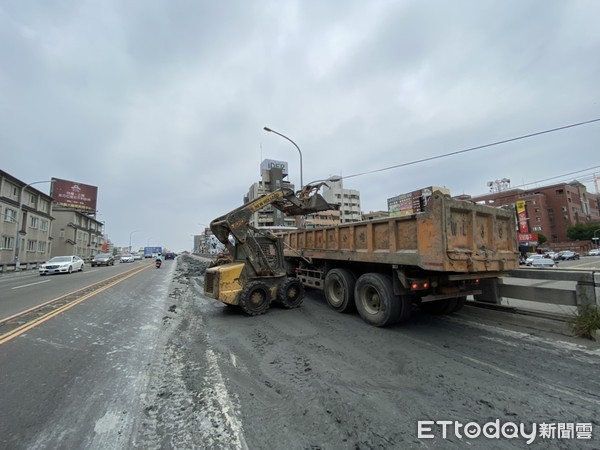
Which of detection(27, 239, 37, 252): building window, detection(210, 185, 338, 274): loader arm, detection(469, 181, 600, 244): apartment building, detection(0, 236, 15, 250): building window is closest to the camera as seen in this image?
detection(210, 185, 338, 274): loader arm

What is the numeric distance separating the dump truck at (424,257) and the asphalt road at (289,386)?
68 cm

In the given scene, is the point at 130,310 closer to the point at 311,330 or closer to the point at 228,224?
the point at 228,224

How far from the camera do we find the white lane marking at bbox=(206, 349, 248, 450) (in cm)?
275

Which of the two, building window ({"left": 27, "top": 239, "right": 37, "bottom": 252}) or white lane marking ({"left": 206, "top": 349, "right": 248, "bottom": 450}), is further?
building window ({"left": 27, "top": 239, "right": 37, "bottom": 252})

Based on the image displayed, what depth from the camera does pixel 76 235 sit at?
6425 cm

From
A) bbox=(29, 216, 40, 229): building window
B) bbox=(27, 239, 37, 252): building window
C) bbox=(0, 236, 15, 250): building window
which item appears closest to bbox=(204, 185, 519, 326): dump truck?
bbox=(0, 236, 15, 250): building window

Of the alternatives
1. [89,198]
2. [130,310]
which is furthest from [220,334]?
[89,198]

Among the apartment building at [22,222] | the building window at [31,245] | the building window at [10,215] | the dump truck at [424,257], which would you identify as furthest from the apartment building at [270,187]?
the dump truck at [424,257]

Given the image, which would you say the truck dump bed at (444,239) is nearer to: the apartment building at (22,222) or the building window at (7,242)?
the apartment building at (22,222)

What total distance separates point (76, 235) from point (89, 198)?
10816 mm

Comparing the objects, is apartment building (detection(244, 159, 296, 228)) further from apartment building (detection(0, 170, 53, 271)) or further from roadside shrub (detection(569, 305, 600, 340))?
roadside shrub (detection(569, 305, 600, 340))

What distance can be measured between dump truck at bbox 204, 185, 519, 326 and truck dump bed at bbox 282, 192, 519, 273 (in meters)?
0.02

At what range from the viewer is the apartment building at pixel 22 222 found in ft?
114

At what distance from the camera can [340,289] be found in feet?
26.1
